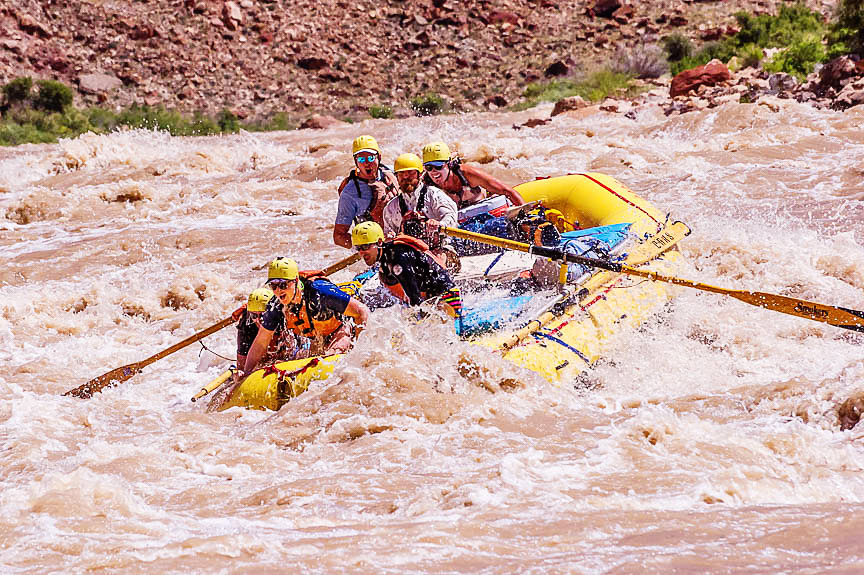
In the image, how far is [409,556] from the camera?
3.20 meters

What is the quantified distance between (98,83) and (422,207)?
21749 mm

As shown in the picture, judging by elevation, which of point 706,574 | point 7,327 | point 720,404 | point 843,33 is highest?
point 843,33

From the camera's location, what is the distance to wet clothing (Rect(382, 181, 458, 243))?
6.41 meters

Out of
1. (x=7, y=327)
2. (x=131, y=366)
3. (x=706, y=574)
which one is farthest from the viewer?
(x=7, y=327)

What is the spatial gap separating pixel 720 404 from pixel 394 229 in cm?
261

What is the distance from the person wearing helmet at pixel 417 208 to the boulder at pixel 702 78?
1184 cm

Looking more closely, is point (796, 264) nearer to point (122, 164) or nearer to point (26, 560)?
point (26, 560)

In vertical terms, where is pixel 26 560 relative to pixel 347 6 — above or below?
below

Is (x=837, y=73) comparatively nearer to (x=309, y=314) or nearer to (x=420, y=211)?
(x=420, y=211)

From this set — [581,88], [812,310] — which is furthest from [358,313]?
[581,88]

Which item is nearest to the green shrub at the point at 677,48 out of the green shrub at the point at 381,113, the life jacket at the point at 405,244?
the green shrub at the point at 381,113

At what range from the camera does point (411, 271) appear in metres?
5.65

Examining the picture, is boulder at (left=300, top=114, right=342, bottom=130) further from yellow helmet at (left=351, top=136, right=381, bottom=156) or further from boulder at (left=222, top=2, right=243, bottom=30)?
yellow helmet at (left=351, top=136, right=381, bottom=156)

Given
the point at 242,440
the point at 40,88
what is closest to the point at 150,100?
the point at 40,88
